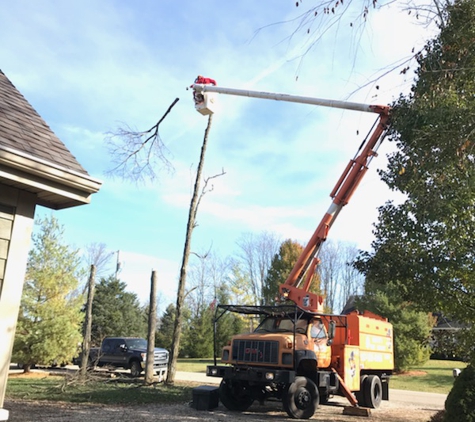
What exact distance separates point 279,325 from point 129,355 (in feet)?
34.3

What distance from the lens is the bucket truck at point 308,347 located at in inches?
407

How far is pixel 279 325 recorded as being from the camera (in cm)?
1176

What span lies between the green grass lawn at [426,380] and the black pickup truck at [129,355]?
33.0ft

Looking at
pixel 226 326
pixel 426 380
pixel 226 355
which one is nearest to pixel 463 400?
pixel 226 355

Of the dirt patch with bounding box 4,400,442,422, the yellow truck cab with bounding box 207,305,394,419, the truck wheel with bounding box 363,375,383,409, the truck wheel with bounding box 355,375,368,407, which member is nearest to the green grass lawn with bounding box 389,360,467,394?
the truck wheel with bounding box 363,375,383,409

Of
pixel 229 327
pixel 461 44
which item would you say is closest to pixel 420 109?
pixel 461 44

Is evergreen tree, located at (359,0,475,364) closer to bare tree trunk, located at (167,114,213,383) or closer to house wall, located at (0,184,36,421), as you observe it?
house wall, located at (0,184,36,421)

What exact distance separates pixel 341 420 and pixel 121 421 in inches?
189

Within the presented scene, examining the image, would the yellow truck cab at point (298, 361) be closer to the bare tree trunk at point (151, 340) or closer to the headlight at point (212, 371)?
the headlight at point (212, 371)

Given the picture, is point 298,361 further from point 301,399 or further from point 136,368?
point 136,368

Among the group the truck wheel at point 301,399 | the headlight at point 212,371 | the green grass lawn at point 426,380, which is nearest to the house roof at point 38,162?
the truck wheel at point 301,399

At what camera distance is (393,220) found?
364 inches

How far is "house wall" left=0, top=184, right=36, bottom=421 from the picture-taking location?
4547mm

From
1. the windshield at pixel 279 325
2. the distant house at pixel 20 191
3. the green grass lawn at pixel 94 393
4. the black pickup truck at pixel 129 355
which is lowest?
the green grass lawn at pixel 94 393
